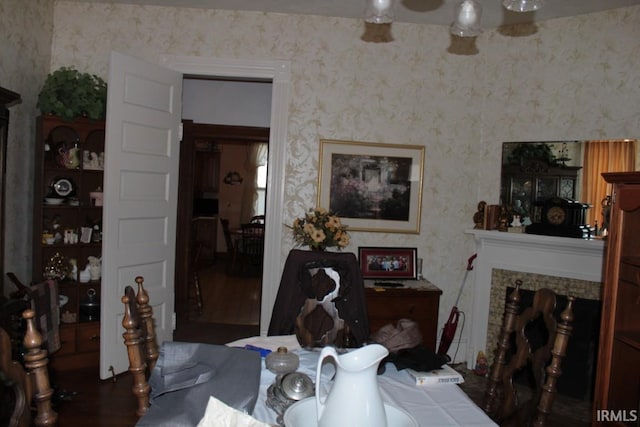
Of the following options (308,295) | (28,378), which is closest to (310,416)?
(28,378)

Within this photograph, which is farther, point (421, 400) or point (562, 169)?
point (562, 169)

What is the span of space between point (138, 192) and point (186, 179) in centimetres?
158

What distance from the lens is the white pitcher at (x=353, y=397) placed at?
3.41ft

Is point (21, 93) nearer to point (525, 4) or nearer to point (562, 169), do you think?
point (525, 4)

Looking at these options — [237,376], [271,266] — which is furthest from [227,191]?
[237,376]

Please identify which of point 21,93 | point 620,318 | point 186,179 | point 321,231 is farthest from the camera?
point 186,179

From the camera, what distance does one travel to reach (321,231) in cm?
349

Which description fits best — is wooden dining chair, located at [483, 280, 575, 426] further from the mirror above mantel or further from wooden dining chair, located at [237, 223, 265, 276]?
wooden dining chair, located at [237, 223, 265, 276]

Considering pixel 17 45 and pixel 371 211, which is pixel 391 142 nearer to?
pixel 371 211

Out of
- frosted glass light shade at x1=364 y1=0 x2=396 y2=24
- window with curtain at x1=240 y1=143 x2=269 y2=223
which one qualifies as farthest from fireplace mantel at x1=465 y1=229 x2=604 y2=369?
window with curtain at x1=240 y1=143 x2=269 y2=223

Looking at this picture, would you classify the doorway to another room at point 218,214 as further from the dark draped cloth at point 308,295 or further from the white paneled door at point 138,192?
the dark draped cloth at point 308,295

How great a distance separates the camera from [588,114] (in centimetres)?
347

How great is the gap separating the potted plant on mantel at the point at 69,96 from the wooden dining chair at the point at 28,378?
8.47ft

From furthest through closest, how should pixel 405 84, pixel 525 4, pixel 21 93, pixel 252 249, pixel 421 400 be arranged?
pixel 252 249, pixel 405 84, pixel 21 93, pixel 525 4, pixel 421 400
